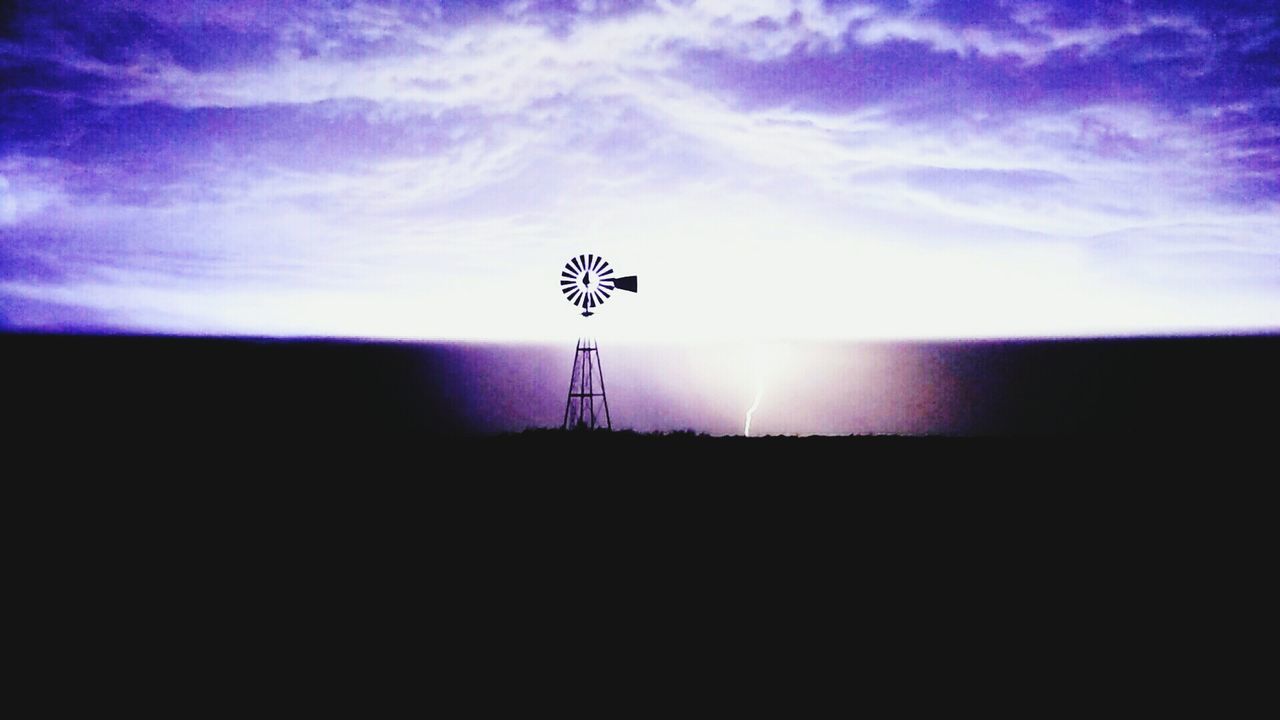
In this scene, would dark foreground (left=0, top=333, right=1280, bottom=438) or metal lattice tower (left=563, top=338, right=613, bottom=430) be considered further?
dark foreground (left=0, top=333, right=1280, bottom=438)

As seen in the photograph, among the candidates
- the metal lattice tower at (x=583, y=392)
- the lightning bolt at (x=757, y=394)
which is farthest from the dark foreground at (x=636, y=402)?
the metal lattice tower at (x=583, y=392)

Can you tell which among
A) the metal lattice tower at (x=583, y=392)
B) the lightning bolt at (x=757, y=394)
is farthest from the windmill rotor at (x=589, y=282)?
the lightning bolt at (x=757, y=394)

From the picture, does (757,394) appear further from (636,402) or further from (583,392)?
(583,392)

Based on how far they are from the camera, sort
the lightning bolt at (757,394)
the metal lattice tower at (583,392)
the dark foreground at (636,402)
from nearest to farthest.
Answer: the metal lattice tower at (583,392) < the dark foreground at (636,402) < the lightning bolt at (757,394)

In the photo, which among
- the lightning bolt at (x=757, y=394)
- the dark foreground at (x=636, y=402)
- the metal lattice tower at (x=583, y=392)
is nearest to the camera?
the metal lattice tower at (x=583, y=392)

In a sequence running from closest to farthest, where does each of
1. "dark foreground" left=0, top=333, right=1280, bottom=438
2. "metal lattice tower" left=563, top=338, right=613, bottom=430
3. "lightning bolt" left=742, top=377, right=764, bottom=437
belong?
"metal lattice tower" left=563, top=338, right=613, bottom=430, "dark foreground" left=0, top=333, right=1280, bottom=438, "lightning bolt" left=742, top=377, right=764, bottom=437

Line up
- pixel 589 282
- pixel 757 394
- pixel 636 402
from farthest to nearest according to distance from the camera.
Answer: pixel 757 394 → pixel 636 402 → pixel 589 282

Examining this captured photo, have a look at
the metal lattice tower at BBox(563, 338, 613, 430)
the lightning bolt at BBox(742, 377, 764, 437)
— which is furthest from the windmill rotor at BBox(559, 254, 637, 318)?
the lightning bolt at BBox(742, 377, 764, 437)

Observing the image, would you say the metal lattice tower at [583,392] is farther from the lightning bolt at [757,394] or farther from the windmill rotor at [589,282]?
the lightning bolt at [757,394]

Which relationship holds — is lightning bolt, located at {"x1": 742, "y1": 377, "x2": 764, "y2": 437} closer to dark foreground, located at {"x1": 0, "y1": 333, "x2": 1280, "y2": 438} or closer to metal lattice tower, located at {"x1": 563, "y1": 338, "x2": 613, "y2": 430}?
dark foreground, located at {"x1": 0, "y1": 333, "x2": 1280, "y2": 438}

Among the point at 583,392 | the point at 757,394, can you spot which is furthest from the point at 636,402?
the point at 583,392

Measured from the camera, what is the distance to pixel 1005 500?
1092 cm

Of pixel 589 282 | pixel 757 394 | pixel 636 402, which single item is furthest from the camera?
pixel 757 394

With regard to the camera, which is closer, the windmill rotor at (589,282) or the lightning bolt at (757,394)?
the windmill rotor at (589,282)
